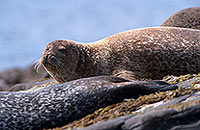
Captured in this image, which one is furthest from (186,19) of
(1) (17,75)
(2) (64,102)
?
(1) (17,75)

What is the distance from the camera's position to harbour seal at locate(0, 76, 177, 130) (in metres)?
4.20

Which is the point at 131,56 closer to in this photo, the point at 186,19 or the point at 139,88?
the point at 139,88

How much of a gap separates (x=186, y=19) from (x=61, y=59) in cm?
539

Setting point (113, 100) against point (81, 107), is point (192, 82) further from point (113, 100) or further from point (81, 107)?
point (81, 107)

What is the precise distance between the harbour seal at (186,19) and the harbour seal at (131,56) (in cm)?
342

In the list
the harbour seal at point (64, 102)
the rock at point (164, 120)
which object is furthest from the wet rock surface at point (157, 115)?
the harbour seal at point (64, 102)

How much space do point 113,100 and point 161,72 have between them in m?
2.01

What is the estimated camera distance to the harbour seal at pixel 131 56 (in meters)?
5.99

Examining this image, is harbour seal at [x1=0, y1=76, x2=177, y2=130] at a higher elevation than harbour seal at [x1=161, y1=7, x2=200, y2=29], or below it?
below

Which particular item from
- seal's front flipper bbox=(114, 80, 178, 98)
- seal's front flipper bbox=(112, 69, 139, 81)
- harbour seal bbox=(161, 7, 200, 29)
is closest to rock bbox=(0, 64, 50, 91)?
harbour seal bbox=(161, 7, 200, 29)

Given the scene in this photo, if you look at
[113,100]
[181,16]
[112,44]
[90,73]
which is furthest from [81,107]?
[181,16]

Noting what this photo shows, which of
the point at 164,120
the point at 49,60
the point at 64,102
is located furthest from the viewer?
the point at 49,60

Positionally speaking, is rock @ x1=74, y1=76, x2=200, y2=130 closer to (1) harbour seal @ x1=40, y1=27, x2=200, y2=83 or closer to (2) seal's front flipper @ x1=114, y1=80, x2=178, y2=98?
(2) seal's front flipper @ x1=114, y1=80, x2=178, y2=98

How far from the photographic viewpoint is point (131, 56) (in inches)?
244
